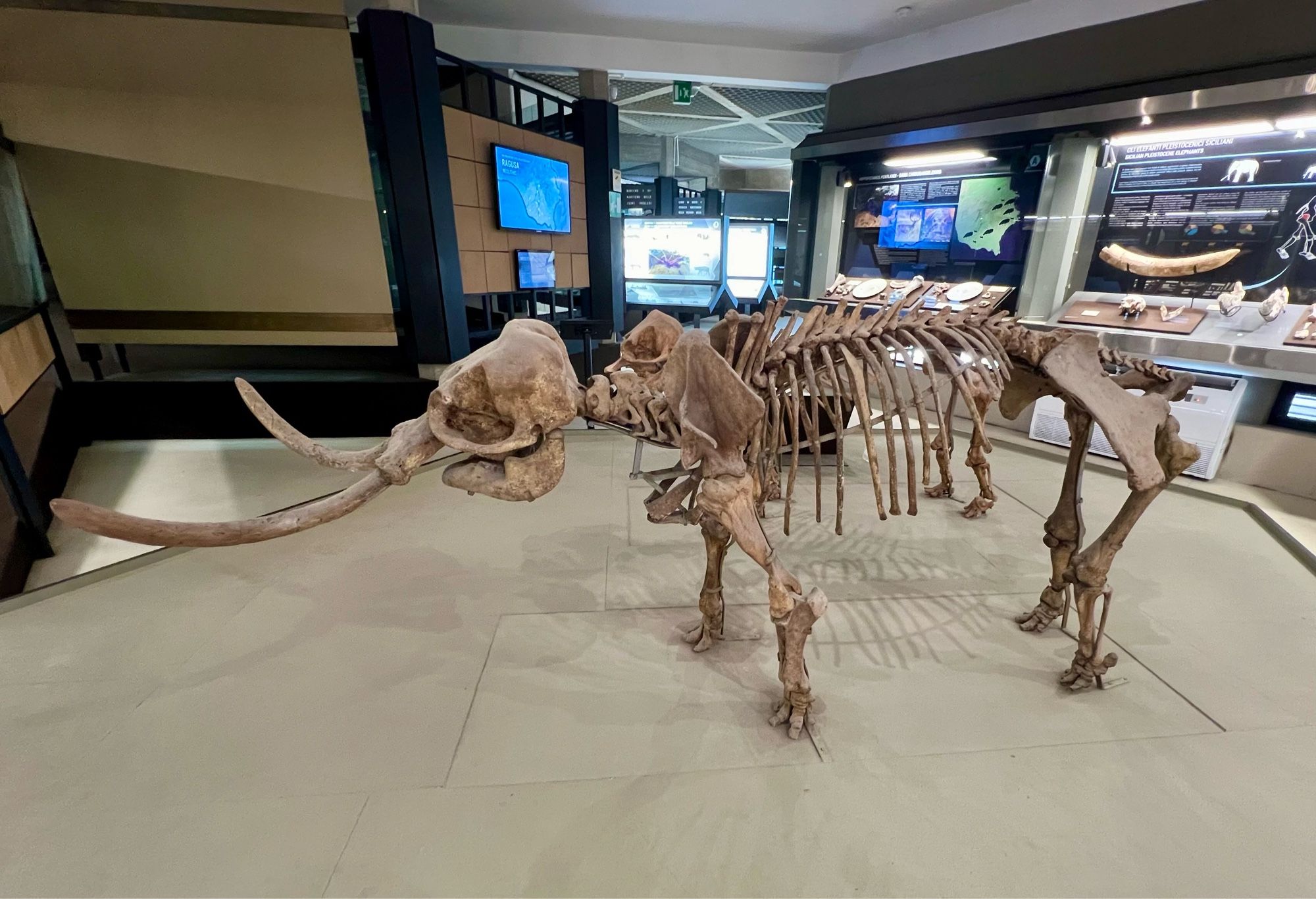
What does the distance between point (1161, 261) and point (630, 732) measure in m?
5.11

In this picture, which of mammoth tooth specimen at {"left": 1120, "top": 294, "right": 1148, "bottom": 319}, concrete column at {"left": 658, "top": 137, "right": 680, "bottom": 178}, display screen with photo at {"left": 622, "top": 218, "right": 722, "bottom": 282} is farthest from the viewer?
concrete column at {"left": 658, "top": 137, "right": 680, "bottom": 178}

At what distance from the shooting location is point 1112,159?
4.19m

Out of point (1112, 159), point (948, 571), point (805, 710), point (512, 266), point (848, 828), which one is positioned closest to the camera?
point (848, 828)

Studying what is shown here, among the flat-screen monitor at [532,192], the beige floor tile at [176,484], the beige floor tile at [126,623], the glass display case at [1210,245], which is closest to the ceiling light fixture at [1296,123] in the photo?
the glass display case at [1210,245]

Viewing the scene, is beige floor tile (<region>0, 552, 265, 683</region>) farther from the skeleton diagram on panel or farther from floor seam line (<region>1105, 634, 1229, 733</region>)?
the skeleton diagram on panel

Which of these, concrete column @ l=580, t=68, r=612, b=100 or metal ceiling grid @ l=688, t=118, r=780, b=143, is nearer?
concrete column @ l=580, t=68, r=612, b=100

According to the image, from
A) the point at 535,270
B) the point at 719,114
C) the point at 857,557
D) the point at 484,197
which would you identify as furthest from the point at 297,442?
the point at 719,114

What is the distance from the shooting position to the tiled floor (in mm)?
1596

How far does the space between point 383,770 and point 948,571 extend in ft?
9.56

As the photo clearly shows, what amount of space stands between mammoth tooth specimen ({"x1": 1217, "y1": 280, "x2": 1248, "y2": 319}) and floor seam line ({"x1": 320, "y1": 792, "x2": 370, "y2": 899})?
5.68 m

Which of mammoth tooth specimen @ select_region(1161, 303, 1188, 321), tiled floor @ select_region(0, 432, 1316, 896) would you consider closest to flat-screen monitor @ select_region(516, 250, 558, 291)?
tiled floor @ select_region(0, 432, 1316, 896)

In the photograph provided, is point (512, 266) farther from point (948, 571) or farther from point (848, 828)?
point (848, 828)

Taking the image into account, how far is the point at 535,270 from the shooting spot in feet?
17.2

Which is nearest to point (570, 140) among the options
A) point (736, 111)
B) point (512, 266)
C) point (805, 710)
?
point (512, 266)
